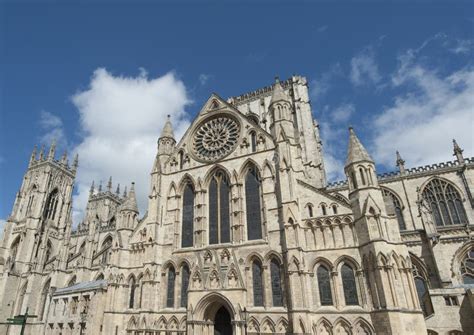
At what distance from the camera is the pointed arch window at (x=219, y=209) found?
21906mm

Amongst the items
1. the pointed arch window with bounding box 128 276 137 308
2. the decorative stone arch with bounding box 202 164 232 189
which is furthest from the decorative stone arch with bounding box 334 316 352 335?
the pointed arch window with bounding box 128 276 137 308

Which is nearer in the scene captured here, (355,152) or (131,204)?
(355,152)

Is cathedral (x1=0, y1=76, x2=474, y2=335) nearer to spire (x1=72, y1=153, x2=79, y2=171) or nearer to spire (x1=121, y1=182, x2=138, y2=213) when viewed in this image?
spire (x1=121, y1=182, x2=138, y2=213)

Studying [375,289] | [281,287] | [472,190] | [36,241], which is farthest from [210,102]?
[36,241]

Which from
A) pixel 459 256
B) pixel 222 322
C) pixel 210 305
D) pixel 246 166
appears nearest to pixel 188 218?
pixel 246 166

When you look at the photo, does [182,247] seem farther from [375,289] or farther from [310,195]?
[375,289]

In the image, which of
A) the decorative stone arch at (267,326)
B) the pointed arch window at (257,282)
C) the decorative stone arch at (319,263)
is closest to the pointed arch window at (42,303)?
the pointed arch window at (257,282)

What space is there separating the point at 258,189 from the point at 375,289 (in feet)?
31.3

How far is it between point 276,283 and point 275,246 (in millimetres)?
2192

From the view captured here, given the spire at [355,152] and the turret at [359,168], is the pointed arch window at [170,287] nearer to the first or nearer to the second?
the turret at [359,168]

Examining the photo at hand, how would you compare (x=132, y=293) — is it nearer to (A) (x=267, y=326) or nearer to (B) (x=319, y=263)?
(A) (x=267, y=326)

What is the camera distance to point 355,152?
63.0 ft

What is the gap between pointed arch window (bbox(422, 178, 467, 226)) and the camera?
27438mm

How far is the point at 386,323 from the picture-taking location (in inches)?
581
